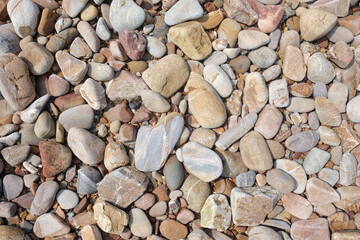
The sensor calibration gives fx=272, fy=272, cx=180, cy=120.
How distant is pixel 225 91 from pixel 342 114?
29.5 inches

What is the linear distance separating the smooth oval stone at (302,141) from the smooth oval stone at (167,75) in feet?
2.42

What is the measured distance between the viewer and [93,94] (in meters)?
1.57

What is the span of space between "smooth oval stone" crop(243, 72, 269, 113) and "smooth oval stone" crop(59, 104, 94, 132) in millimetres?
934

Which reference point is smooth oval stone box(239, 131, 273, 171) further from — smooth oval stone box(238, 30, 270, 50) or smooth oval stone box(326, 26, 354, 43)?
smooth oval stone box(326, 26, 354, 43)

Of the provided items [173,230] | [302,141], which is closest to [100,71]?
[173,230]

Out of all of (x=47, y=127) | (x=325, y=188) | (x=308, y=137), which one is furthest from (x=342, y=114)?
(x=47, y=127)

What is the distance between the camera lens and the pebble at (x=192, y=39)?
1.62 m

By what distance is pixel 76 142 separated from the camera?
5.08 feet

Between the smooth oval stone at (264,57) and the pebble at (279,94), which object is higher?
the smooth oval stone at (264,57)

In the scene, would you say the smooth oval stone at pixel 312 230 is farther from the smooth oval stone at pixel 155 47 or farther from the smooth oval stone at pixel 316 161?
the smooth oval stone at pixel 155 47

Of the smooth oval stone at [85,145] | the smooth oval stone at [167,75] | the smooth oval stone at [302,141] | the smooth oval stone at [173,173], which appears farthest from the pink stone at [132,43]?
the smooth oval stone at [302,141]

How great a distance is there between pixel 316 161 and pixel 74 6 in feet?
5.70

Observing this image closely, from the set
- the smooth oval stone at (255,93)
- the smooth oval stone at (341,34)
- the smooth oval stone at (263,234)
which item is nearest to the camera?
the smooth oval stone at (263,234)

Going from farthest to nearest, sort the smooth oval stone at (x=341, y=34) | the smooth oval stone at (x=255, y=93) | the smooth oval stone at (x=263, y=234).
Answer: the smooth oval stone at (x=341, y=34) → the smooth oval stone at (x=255, y=93) → the smooth oval stone at (x=263, y=234)
